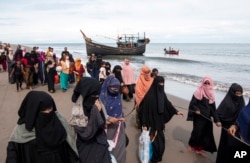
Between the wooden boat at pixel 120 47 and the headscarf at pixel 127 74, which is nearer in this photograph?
the headscarf at pixel 127 74

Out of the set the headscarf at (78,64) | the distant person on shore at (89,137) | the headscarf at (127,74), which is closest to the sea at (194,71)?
the headscarf at (127,74)

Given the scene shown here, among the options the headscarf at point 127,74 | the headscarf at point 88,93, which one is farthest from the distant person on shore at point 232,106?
the headscarf at point 127,74

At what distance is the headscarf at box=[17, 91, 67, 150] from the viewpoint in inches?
91.2

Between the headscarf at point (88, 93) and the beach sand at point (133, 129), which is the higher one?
the headscarf at point (88, 93)

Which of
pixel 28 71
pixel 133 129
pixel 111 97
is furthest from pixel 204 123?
pixel 28 71

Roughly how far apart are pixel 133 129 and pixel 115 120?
9.35ft

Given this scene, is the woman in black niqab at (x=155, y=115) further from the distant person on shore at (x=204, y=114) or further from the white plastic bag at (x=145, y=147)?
the distant person on shore at (x=204, y=114)

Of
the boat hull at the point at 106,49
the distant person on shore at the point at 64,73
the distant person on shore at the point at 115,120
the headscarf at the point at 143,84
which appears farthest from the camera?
the boat hull at the point at 106,49

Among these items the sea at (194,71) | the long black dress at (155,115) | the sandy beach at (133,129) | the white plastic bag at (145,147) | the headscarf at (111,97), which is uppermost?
the headscarf at (111,97)

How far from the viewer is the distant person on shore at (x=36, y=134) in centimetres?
233

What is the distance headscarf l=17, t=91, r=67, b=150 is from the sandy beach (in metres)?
2.28

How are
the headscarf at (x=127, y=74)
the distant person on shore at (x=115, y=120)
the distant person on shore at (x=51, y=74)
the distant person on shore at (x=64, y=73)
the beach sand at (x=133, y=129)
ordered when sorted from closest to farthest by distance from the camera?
the distant person on shore at (x=115, y=120), the beach sand at (x=133, y=129), the headscarf at (x=127, y=74), the distant person on shore at (x=51, y=74), the distant person on shore at (x=64, y=73)

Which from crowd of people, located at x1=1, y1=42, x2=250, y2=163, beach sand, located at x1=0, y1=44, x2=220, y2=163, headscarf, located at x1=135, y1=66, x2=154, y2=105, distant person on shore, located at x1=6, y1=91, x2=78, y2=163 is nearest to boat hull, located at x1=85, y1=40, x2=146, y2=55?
beach sand, located at x1=0, y1=44, x2=220, y2=163

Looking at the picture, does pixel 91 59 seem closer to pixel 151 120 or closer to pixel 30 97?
pixel 151 120
